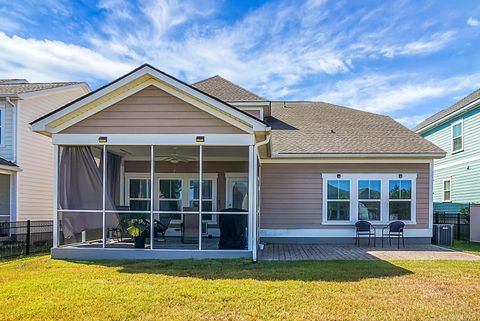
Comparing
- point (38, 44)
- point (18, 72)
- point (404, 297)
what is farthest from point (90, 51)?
point (404, 297)

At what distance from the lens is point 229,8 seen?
12266mm

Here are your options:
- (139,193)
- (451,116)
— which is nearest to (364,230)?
(139,193)

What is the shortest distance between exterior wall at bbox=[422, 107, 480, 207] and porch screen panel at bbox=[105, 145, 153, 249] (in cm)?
1351

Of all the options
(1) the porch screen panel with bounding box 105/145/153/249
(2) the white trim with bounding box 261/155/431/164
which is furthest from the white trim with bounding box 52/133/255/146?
(2) the white trim with bounding box 261/155/431/164

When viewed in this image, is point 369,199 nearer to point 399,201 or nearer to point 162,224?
point 399,201

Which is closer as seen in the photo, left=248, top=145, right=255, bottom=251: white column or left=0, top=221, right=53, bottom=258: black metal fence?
left=248, top=145, right=255, bottom=251: white column

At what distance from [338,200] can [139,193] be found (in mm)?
6801

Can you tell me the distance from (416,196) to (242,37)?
7913 mm

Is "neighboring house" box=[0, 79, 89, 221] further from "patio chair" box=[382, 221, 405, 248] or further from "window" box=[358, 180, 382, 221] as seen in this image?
"patio chair" box=[382, 221, 405, 248]

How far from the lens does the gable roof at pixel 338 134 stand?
12.5m

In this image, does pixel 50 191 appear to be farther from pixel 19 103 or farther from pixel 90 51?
pixel 90 51

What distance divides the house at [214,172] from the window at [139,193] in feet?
0.12

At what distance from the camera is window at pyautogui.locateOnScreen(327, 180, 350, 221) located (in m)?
12.6

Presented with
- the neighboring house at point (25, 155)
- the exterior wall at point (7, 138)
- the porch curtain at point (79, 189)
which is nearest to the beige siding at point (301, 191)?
the porch curtain at point (79, 189)
